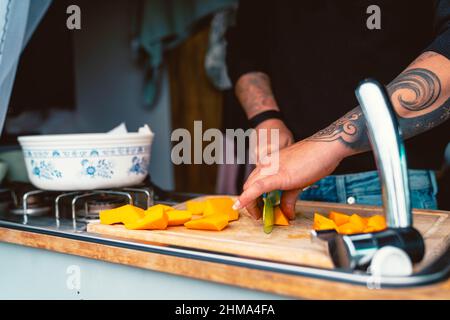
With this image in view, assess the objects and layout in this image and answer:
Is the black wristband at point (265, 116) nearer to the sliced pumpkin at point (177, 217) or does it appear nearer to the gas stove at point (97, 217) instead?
the gas stove at point (97, 217)

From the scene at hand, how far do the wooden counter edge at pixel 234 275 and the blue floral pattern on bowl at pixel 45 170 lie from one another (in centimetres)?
16

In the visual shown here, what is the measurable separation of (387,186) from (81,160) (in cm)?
67

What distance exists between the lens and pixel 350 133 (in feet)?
2.93

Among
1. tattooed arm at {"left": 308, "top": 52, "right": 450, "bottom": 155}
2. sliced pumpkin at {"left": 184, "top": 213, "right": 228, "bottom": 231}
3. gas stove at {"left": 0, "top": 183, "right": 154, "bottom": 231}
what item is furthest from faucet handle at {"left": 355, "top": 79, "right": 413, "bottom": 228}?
gas stove at {"left": 0, "top": 183, "right": 154, "bottom": 231}

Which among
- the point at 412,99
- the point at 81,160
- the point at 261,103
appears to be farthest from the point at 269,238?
the point at 261,103

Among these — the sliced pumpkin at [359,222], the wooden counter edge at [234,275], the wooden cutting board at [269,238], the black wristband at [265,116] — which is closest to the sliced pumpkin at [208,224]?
the wooden cutting board at [269,238]

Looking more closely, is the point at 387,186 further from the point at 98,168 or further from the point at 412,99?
the point at 98,168

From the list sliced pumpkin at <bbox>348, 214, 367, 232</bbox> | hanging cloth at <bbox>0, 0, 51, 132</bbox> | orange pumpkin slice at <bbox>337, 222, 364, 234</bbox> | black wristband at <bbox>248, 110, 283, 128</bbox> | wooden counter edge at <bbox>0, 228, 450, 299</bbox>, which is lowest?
wooden counter edge at <bbox>0, 228, 450, 299</bbox>

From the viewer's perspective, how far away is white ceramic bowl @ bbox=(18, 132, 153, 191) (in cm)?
105

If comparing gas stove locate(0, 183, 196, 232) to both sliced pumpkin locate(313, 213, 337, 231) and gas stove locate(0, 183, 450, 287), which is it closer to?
gas stove locate(0, 183, 450, 287)

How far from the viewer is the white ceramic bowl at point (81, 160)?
1049 mm

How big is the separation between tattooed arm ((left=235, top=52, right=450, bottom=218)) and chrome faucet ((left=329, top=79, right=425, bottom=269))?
0.64 ft

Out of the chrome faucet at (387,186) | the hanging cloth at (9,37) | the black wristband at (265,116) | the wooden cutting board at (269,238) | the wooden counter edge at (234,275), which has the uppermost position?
the hanging cloth at (9,37)
